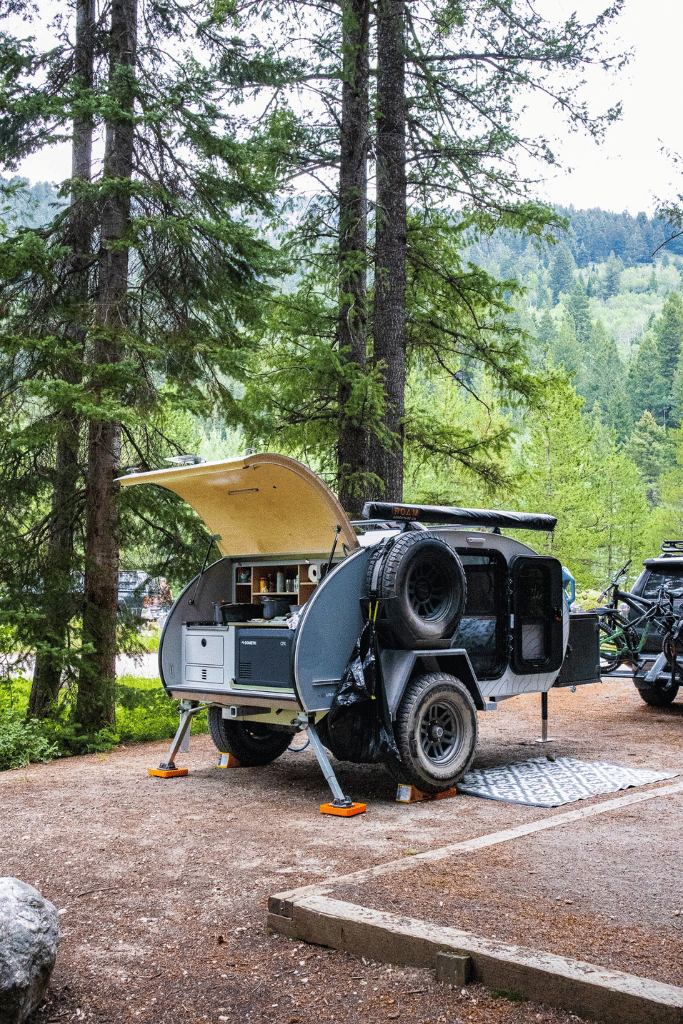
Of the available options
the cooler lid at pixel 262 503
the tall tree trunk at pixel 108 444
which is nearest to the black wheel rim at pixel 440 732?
the cooler lid at pixel 262 503

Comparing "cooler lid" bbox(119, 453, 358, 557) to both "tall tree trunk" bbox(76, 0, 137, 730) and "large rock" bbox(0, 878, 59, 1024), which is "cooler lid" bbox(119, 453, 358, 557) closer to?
"tall tree trunk" bbox(76, 0, 137, 730)

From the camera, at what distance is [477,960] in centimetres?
363

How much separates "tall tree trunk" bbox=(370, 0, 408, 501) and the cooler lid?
4.06 m

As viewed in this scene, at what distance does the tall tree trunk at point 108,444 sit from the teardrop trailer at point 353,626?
196 cm

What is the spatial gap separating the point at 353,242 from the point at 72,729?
706cm

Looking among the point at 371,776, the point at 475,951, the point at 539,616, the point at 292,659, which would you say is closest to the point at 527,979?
the point at 475,951

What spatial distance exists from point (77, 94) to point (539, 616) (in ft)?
23.6

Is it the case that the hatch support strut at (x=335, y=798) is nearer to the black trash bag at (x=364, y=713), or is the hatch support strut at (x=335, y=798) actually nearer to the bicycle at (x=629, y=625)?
the black trash bag at (x=364, y=713)

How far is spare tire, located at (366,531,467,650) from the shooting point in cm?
705

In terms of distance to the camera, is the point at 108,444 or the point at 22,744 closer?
the point at 22,744

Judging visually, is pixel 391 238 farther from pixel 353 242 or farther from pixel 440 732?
pixel 440 732

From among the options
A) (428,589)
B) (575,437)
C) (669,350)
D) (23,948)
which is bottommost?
(23,948)

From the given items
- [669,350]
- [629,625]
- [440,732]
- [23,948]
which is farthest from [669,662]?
[669,350]

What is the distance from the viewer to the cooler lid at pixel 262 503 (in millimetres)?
7129
